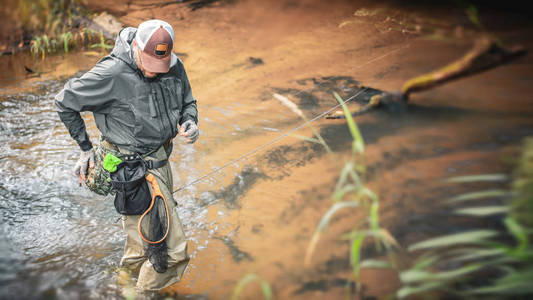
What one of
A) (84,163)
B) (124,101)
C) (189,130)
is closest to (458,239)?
(189,130)

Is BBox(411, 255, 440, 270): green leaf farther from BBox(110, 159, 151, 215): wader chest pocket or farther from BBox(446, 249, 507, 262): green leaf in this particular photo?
BBox(110, 159, 151, 215): wader chest pocket

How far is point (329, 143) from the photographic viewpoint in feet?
12.2

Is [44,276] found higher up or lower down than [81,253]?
higher up

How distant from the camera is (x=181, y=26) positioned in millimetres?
7297

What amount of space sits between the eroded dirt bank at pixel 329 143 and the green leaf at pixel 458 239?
0.16 m

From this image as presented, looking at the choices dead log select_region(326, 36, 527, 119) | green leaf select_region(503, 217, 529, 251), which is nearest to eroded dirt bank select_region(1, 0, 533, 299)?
dead log select_region(326, 36, 527, 119)

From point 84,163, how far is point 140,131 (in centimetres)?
49

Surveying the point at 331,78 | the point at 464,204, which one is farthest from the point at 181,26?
the point at 464,204

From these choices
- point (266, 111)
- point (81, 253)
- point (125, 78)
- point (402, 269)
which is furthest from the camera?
point (266, 111)

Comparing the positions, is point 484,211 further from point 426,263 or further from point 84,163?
point 84,163

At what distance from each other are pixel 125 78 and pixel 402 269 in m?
2.01

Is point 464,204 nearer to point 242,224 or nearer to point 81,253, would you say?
point 242,224

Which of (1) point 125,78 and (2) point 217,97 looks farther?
(2) point 217,97

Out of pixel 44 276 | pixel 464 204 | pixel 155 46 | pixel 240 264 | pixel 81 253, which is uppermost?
pixel 155 46
